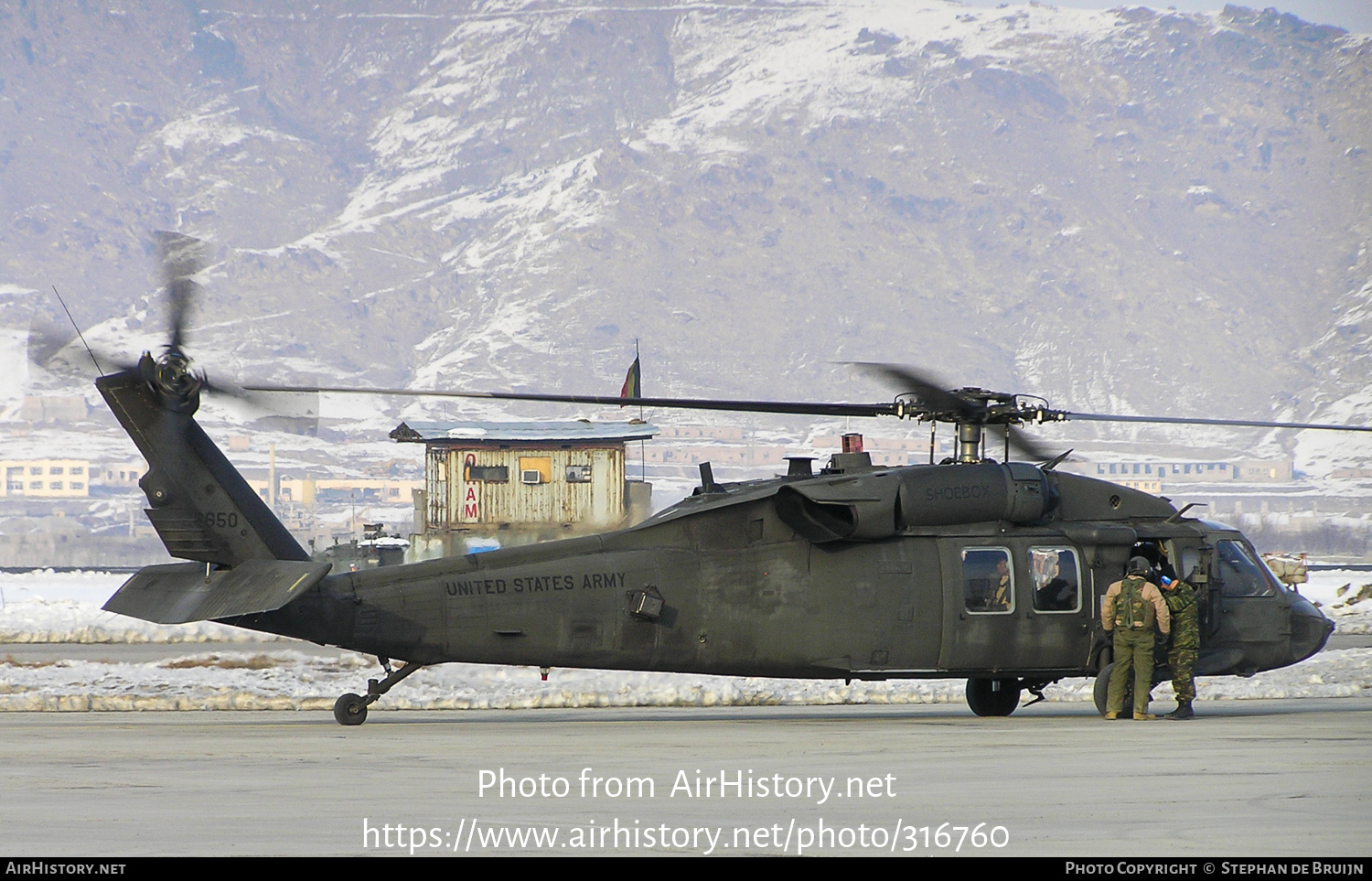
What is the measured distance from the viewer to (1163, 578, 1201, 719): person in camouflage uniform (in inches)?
715

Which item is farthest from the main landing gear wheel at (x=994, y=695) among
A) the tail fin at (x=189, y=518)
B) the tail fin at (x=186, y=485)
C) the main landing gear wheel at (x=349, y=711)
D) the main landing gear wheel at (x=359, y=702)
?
the tail fin at (x=186, y=485)

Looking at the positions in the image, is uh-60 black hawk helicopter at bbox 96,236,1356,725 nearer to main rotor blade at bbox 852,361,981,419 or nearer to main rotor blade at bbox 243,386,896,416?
main rotor blade at bbox 852,361,981,419

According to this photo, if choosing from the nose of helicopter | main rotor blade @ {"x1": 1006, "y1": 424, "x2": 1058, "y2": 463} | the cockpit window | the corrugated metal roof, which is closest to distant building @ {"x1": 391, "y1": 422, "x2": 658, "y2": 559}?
the corrugated metal roof

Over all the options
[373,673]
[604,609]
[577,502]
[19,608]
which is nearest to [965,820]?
[604,609]

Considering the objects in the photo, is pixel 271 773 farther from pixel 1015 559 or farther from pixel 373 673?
pixel 373 673

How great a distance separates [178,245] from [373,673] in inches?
373

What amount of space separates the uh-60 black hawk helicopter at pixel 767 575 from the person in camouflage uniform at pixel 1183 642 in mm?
704

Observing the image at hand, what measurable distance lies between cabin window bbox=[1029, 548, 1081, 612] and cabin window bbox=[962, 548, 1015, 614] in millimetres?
Result: 282

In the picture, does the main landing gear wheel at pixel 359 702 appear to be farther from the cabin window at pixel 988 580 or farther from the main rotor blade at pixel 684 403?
the cabin window at pixel 988 580

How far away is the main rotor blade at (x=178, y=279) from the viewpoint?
57.7 feet

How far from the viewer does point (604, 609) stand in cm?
1794

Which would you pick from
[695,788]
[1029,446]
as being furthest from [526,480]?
[695,788]

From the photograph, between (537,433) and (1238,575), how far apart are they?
50.9m
